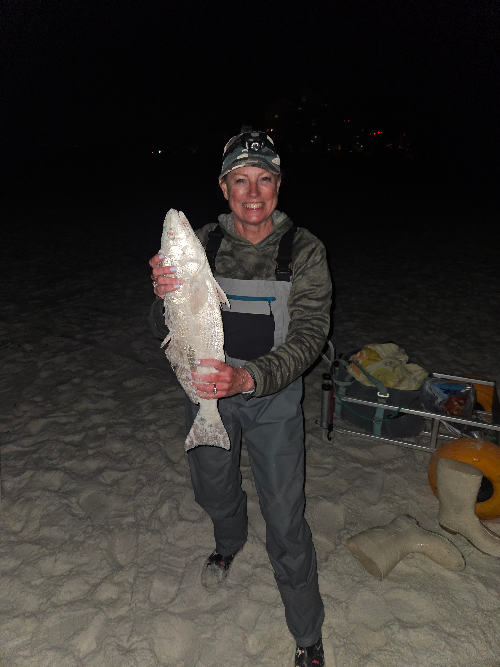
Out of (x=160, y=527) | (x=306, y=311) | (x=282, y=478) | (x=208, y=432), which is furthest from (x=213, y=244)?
(x=160, y=527)

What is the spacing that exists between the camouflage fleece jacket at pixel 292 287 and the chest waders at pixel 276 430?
7 centimetres

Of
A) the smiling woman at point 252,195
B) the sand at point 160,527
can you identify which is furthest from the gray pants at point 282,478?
the smiling woman at point 252,195

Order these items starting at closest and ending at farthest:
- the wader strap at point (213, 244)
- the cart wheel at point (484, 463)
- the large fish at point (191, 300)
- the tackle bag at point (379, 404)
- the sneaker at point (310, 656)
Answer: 1. the large fish at point (191, 300)
2. the wader strap at point (213, 244)
3. the sneaker at point (310, 656)
4. the cart wheel at point (484, 463)
5. the tackle bag at point (379, 404)

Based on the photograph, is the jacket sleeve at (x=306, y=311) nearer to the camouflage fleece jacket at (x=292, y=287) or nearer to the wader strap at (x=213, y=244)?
the camouflage fleece jacket at (x=292, y=287)

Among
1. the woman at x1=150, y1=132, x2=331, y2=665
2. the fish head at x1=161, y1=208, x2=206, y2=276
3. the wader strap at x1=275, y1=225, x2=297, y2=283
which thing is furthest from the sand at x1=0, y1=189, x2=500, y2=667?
the fish head at x1=161, y1=208, x2=206, y2=276

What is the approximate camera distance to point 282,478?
9.44 feet

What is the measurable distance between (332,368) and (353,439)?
3.58 ft

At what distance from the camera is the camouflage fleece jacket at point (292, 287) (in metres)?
2.61

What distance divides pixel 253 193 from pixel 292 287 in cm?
67

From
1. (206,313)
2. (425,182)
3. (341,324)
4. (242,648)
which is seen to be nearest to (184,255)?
(206,313)

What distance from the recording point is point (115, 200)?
26875 millimetres

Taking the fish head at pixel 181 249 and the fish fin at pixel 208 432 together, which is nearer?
the fish head at pixel 181 249

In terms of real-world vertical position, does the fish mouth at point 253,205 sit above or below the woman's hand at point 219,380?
above

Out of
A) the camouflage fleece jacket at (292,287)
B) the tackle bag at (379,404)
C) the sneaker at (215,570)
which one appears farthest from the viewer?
the tackle bag at (379,404)
